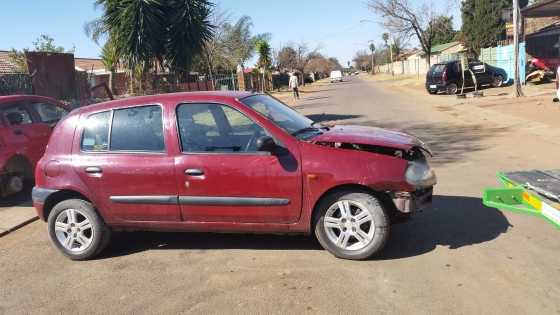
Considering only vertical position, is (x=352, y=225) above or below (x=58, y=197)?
below

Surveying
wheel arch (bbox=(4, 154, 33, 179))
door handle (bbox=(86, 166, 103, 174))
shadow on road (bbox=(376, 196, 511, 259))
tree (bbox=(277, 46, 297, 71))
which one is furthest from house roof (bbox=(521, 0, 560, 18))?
tree (bbox=(277, 46, 297, 71))

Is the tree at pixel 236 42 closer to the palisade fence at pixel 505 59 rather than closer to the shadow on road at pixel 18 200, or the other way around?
the palisade fence at pixel 505 59

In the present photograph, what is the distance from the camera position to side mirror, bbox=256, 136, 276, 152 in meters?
4.75

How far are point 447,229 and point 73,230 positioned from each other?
381 centimetres

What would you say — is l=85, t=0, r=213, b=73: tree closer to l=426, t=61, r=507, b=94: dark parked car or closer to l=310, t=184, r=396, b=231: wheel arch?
l=426, t=61, r=507, b=94: dark parked car

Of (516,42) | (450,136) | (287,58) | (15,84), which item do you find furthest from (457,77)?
(287,58)

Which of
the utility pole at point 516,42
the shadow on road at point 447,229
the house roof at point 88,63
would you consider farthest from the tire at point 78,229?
the house roof at point 88,63

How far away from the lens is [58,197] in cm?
557

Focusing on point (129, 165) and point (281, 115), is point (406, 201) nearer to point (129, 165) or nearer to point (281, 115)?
point (281, 115)

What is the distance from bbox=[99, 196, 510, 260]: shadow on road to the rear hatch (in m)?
21.3

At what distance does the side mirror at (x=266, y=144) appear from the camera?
475 centimetres

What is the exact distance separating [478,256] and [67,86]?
48.1 ft

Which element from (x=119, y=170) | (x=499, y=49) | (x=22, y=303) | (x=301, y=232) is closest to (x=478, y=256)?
(x=301, y=232)

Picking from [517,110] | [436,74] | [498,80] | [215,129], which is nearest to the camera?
[215,129]
